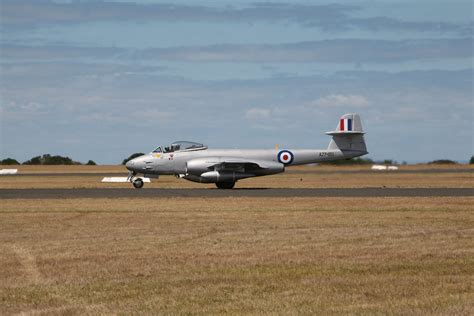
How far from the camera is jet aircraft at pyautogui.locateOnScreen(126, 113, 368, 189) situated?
44.6 metres

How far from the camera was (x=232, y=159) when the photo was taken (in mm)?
45406

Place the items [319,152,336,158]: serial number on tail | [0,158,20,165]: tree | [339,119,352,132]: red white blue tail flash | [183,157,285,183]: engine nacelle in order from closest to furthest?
1. [183,157,285,183]: engine nacelle
2. [319,152,336,158]: serial number on tail
3. [339,119,352,132]: red white blue tail flash
4. [0,158,20,165]: tree

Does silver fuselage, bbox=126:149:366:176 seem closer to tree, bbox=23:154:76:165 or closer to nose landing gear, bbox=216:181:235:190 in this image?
nose landing gear, bbox=216:181:235:190

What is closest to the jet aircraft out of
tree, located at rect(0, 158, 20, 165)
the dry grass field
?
the dry grass field

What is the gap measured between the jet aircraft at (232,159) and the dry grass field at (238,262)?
17325mm

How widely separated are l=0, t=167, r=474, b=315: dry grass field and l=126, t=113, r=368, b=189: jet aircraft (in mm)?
17325

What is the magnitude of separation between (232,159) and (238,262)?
98.6ft

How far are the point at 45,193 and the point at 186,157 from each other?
9298mm

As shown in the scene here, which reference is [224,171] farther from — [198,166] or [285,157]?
[285,157]

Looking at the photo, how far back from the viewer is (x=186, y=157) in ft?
150

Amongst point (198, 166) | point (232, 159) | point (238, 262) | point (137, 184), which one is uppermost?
point (232, 159)

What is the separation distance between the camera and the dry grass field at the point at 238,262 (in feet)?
38.2

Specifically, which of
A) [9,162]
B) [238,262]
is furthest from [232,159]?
[9,162]

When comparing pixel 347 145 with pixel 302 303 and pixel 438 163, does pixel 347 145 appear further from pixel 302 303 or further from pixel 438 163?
pixel 438 163
